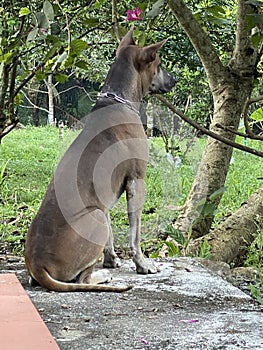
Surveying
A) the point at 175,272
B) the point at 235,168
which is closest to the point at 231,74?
the point at 175,272

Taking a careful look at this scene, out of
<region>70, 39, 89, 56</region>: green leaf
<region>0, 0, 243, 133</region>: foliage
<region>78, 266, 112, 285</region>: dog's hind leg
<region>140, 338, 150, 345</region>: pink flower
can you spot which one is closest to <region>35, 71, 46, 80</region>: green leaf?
A: <region>0, 0, 243, 133</region>: foliage

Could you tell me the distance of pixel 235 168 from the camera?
10984 mm


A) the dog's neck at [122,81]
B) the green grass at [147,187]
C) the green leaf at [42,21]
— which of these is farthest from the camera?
the green grass at [147,187]

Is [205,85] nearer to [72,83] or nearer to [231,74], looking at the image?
[231,74]

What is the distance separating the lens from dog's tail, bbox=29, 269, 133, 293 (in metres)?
3.74

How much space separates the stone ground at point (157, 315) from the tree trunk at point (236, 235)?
1.43 meters

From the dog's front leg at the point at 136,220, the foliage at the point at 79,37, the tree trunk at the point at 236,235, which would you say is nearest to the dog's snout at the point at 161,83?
the foliage at the point at 79,37

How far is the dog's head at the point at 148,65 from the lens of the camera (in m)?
4.47

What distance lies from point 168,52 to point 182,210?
1828 millimetres

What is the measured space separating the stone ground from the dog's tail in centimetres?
5

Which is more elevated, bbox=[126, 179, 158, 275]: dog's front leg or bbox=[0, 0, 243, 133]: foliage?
bbox=[0, 0, 243, 133]: foliage

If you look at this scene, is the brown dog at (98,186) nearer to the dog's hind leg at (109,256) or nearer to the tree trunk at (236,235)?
the dog's hind leg at (109,256)

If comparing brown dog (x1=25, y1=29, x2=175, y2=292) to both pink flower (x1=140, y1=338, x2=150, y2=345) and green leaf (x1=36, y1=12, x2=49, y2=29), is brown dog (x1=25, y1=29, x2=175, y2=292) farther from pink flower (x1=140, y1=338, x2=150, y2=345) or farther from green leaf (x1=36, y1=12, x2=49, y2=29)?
pink flower (x1=140, y1=338, x2=150, y2=345)

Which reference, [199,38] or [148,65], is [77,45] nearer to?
[148,65]
